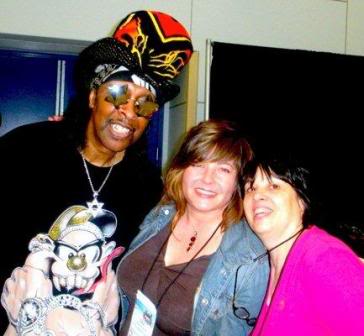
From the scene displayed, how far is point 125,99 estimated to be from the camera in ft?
5.08

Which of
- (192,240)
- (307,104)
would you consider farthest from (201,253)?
(307,104)

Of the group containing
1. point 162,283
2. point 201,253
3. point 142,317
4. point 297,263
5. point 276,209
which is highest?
point 276,209

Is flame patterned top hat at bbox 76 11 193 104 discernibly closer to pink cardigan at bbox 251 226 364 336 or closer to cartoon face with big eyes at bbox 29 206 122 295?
cartoon face with big eyes at bbox 29 206 122 295

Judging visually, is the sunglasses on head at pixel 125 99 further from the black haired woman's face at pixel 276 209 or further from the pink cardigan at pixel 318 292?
the pink cardigan at pixel 318 292

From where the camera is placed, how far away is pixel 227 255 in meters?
1.49

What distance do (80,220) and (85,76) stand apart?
613mm

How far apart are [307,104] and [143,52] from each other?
4.95 feet

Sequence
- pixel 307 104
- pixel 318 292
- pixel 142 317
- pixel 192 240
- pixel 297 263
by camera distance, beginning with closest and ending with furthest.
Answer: pixel 318 292 → pixel 297 263 → pixel 142 317 → pixel 192 240 → pixel 307 104

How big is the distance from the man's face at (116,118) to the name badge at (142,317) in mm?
609

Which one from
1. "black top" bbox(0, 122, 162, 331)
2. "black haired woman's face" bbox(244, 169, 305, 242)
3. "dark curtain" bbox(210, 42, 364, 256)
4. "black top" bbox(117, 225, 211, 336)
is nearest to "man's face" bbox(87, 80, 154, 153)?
"black top" bbox(0, 122, 162, 331)

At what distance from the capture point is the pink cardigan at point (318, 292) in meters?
0.92

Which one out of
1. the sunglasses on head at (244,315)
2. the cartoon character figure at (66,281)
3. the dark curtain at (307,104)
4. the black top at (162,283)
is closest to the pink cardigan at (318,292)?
the sunglasses on head at (244,315)

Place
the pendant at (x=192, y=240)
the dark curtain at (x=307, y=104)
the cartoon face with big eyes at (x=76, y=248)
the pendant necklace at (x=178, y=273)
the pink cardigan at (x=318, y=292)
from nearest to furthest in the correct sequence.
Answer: the pink cardigan at (x=318, y=292) → the cartoon face with big eyes at (x=76, y=248) → the pendant necklace at (x=178, y=273) → the pendant at (x=192, y=240) → the dark curtain at (x=307, y=104)

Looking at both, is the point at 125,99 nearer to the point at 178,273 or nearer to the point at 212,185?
the point at 212,185
